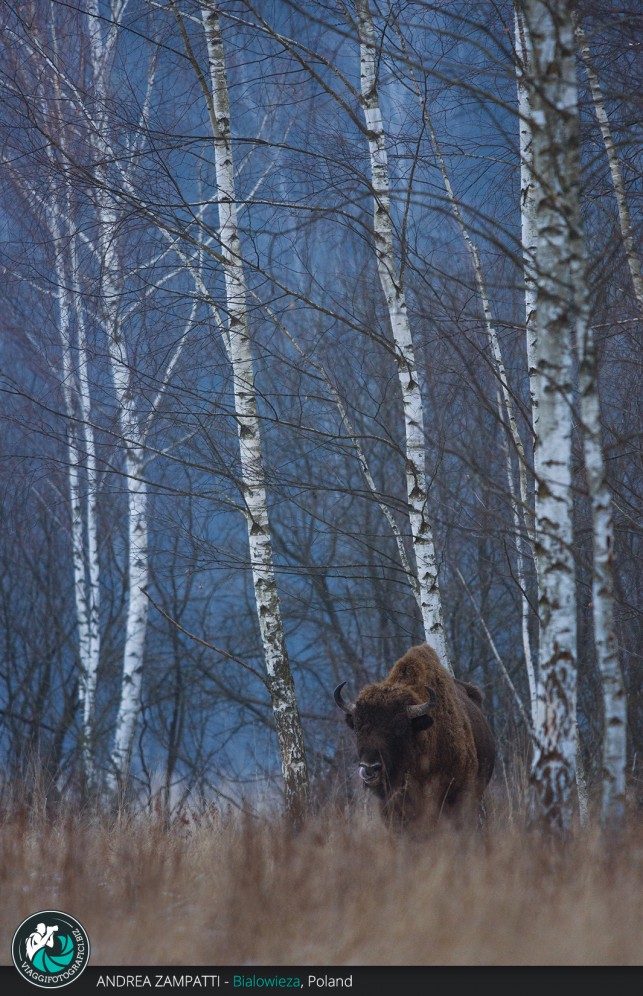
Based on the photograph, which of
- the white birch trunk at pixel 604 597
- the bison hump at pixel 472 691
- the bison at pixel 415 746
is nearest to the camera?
the white birch trunk at pixel 604 597

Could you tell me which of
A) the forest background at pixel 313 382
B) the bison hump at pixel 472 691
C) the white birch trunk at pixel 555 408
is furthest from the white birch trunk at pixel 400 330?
the white birch trunk at pixel 555 408

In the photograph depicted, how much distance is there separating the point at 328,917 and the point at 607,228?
8973mm

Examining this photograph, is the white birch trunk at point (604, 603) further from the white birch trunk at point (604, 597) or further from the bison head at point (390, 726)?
the bison head at point (390, 726)

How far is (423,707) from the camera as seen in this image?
7.17 metres

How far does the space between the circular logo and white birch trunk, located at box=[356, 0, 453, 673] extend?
13.5 feet

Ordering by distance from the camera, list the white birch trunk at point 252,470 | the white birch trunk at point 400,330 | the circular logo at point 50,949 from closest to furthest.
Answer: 1. the circular logo at point 50,949
2. the white birch trunk at point 400,330
3. the white birch trunk at point 252,470

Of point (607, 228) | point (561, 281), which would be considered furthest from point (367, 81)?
point (607, 228)

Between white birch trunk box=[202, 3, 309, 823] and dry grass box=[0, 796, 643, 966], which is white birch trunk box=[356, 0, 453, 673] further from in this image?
dry grass box=[0, 796, 643, 966]

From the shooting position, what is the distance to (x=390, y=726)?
284 inches

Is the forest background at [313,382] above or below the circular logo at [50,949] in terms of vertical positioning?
above

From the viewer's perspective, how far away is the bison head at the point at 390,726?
7176 millimetres

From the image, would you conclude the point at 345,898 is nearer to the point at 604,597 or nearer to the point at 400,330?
the point at 604,597

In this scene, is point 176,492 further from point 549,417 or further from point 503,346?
point 503,346

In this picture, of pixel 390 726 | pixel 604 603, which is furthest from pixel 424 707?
pixel 604 603
